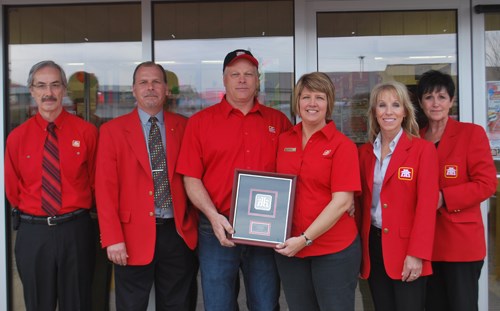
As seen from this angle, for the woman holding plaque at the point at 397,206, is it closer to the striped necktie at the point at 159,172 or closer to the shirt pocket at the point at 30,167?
the striped necktie at the point at 159,172

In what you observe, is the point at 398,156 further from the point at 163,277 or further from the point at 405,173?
the point at 163,277

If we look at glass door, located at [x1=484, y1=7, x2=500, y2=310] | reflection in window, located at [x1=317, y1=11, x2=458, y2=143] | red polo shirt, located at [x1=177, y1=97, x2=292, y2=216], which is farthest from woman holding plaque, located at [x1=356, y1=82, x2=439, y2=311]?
glass door, located at [x1=484, y1=7, x2=500, y2=310]

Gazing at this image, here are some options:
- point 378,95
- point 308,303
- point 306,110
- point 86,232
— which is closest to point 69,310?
point 86,232

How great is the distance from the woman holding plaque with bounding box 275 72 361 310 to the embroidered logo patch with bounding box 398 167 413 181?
0.22m

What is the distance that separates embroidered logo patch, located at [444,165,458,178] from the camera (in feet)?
8.93

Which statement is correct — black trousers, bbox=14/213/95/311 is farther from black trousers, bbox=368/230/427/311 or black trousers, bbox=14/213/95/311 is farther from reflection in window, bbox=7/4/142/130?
black trousers, bbox=368/230/427/311

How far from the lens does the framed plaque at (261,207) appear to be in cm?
248

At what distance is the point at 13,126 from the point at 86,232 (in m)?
1.27

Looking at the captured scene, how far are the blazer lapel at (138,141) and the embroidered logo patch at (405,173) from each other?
136 centimetres

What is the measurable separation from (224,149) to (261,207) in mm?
422

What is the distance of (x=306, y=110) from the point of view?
2553mm

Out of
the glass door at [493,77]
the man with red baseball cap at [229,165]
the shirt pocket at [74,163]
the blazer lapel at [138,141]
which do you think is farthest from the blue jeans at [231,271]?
the glass door at [493,77]

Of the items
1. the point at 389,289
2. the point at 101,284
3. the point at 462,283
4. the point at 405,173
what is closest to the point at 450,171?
the point at 405,173

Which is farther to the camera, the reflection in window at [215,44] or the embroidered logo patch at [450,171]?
the reflection in window at [215,44]
